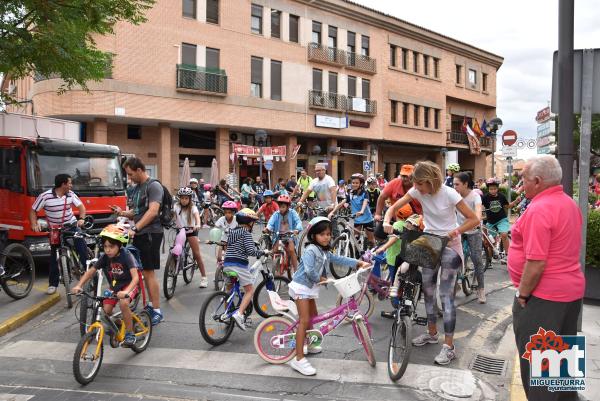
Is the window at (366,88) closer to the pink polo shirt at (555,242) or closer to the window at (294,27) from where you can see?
the window at (294,27)

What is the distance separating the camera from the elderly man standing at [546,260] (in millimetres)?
3178

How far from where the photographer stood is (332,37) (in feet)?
107

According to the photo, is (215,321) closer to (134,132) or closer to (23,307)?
(23,307)

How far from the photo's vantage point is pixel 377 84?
35250 millimetres

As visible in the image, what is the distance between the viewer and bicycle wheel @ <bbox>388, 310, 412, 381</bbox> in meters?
4.41

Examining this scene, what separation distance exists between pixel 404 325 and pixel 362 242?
4.98 metres

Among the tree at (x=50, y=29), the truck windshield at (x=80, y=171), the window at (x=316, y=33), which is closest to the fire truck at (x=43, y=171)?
the truck windshield at (x=80, y=171)

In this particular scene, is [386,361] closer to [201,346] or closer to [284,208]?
[201,346]

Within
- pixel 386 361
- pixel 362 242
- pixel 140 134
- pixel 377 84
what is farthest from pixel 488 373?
pixel 377 84

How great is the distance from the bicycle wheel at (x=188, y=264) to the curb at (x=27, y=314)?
1937mm

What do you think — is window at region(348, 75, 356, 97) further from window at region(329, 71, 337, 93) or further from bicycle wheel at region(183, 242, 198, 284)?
bicycle wheel at region(183, 242, 198, 284)

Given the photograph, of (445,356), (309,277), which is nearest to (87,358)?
(309,277)

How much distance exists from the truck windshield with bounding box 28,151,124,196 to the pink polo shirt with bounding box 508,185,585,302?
8.39 m

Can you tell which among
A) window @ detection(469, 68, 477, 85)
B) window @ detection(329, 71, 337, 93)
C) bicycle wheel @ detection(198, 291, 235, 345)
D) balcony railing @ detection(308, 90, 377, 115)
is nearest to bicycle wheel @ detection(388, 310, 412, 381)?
bicycle wheel @ detection(198, 291, 235, 345)
